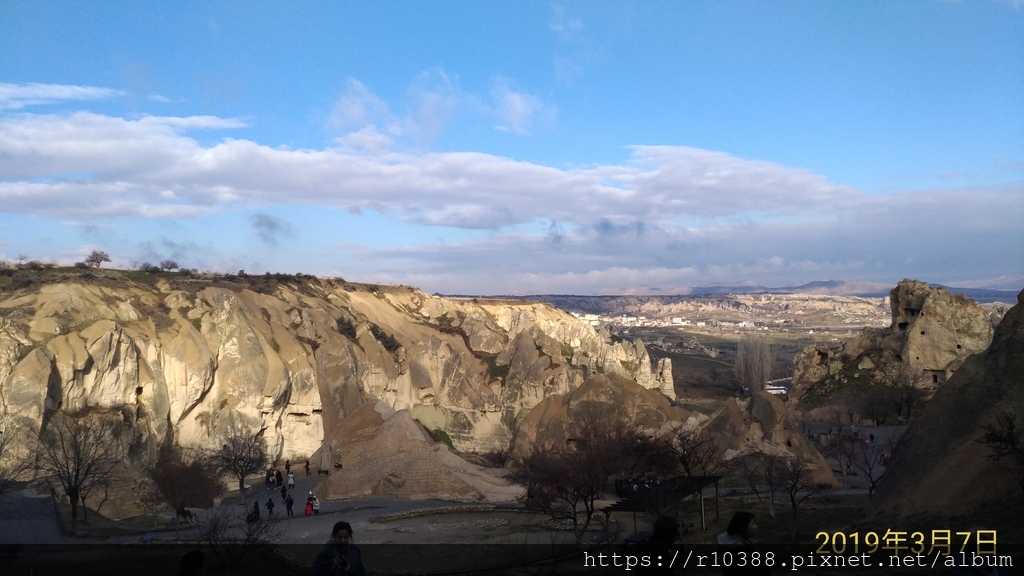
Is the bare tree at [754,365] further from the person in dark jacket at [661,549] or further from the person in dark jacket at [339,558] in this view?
the person in dark jacket at [339,558]

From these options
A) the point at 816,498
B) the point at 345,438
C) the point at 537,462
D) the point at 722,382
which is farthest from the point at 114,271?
the point at 722,382

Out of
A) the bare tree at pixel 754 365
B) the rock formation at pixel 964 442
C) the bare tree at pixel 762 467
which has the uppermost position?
the rock formation at pixel 964 442

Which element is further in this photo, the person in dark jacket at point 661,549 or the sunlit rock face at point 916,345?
the sunlit rock face at point 916,345

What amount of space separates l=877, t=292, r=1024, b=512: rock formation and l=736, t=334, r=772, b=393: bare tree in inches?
3043

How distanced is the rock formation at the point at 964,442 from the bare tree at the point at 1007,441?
153mm

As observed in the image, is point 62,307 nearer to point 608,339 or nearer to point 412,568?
point 412,568

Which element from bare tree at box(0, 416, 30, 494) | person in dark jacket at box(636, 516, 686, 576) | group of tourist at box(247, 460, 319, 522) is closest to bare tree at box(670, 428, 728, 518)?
group of tourist at box(247, 460, 319, 522)

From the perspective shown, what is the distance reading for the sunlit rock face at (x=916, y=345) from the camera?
61.5m

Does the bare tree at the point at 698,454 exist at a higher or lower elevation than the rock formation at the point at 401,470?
higher

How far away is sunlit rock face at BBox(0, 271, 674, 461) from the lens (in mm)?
41938

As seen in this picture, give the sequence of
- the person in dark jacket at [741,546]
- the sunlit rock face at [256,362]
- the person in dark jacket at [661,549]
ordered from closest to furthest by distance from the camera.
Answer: the person in dark jacket at [661,549], the person in dark jacket at [741,546], the sunlit rock face at [256,362]

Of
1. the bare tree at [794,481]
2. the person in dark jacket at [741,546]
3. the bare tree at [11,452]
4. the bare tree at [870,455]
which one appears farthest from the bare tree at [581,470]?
the bare tree at [11,452]

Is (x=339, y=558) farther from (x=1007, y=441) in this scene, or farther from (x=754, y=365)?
(x=754, y=365)

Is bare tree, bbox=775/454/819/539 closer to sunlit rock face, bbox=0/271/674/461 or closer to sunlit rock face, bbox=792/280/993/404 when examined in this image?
sunlit rock face, bbox=0/271/674/461
